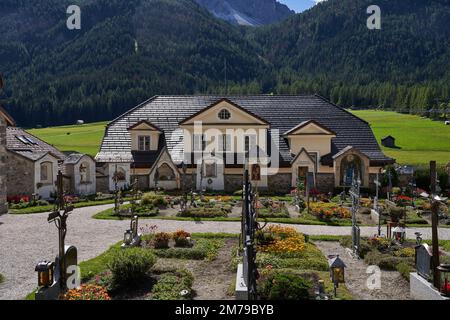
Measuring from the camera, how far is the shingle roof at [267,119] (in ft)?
140

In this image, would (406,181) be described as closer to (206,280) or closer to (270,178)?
(270,178)

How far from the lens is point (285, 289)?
13547 mm

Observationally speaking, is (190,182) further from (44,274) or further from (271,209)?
(44,274)

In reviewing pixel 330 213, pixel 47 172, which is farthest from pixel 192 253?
pixel 47 172

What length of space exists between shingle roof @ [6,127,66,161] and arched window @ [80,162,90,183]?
7.35ft

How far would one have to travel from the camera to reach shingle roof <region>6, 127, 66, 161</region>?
122 ft

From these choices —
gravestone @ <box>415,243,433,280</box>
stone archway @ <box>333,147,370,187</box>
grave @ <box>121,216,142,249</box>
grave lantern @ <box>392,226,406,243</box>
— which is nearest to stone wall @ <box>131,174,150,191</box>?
stone archway @ <box>333,147,370,187</box>

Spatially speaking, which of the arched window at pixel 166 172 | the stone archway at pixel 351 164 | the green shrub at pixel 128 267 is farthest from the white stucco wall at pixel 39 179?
the green shrub at pixel 128 267

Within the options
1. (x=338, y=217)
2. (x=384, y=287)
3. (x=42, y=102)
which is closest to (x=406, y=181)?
(x=338, y=217)

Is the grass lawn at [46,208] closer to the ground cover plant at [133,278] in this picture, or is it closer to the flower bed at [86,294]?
the ground cover plant at [133,278]

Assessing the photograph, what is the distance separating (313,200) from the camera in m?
35.1

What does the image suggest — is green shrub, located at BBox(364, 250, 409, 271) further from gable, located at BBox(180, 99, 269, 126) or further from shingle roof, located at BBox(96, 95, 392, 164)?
gable, located at BBox(180, 99, 269, 126)

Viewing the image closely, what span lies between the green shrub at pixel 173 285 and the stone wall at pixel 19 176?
76.2ft

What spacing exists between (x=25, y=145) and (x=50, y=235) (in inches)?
703
